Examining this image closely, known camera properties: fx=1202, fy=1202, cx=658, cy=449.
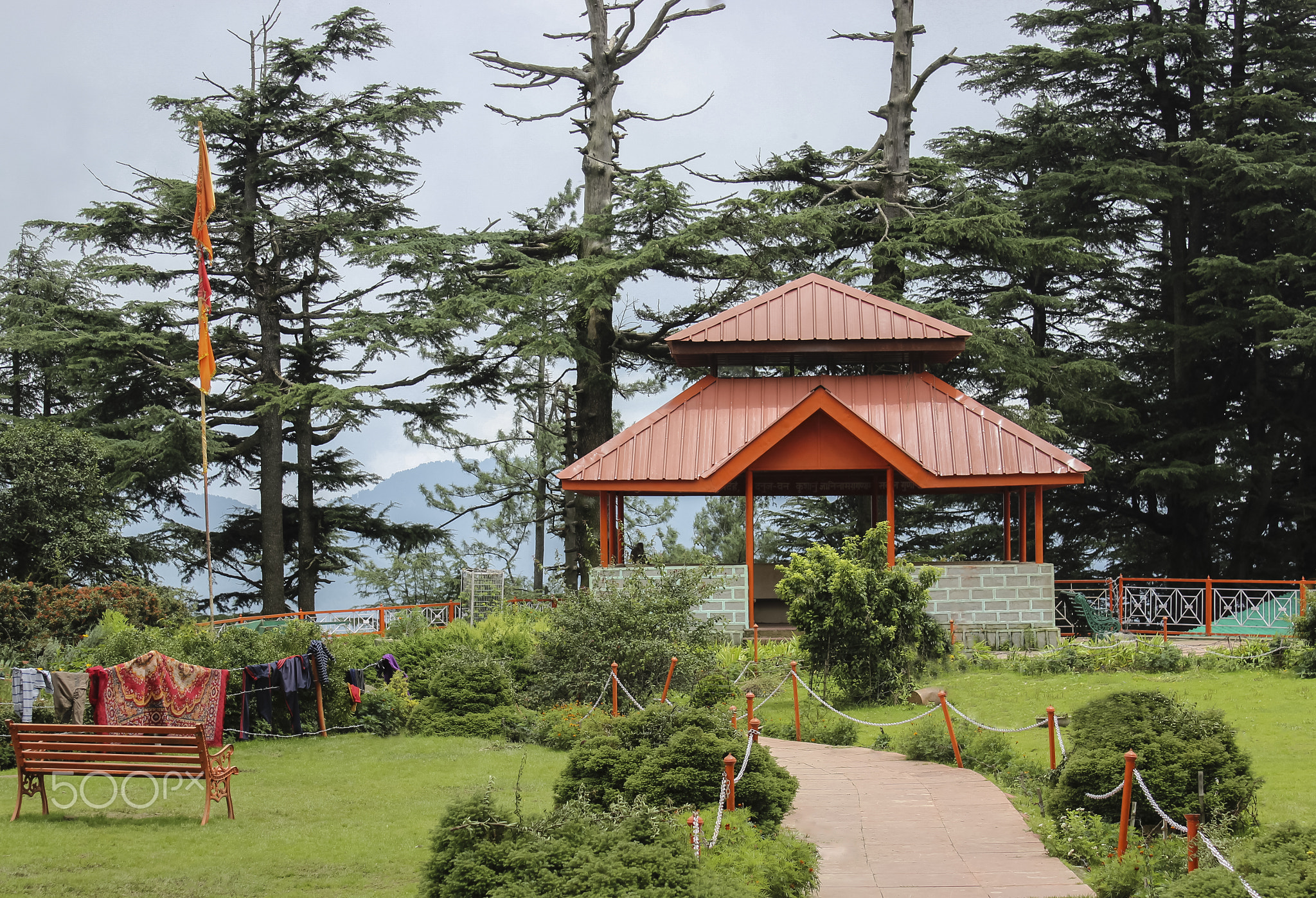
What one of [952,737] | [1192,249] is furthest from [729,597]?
[1192,249]

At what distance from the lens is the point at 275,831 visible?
966 cm

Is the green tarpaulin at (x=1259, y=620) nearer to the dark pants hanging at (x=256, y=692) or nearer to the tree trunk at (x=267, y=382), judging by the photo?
the dark pants hanging at (x=256, y=692)

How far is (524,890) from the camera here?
6.39 metres

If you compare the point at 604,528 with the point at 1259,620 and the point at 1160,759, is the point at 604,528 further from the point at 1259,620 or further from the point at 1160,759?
the point at 1160,759

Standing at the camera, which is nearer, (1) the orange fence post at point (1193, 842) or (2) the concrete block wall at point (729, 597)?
(1) the orange fence post at point (1193, 842)

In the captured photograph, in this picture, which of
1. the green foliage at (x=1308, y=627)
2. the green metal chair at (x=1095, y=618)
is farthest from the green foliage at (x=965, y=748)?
the green metal chair at (x=1095, y=618)

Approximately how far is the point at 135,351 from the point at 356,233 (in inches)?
253

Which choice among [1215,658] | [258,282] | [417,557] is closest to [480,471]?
[417,557]

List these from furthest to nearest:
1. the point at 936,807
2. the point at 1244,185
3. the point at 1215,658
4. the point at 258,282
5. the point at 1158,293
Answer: the point at 1158,293, the point at 258,282, the point at 1244,185, the point at 1215,658, the point at 936,807

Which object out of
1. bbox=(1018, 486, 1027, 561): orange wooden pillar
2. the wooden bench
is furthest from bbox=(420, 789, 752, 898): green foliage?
bbox=(1018, 486, 1027, 561): orange wooden pillar

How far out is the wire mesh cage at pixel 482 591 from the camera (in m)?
23.5

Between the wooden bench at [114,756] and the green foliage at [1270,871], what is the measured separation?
728 cm

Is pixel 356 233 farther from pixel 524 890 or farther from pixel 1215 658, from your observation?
pixel 524 890

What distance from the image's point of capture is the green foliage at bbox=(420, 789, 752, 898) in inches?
252
